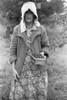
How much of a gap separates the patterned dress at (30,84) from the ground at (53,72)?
1.06m

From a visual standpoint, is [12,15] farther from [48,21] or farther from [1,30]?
[1,30]

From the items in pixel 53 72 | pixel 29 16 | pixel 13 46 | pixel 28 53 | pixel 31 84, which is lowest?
pixel 53 72

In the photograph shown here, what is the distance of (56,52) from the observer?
8211 mm

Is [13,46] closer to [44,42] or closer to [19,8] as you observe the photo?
[44,42]

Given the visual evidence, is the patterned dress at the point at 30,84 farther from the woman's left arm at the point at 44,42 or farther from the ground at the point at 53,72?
the ground at the point at 53,72

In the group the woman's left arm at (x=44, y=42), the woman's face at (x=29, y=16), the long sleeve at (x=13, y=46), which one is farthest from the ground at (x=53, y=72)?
the woman's face at (x=29, y=16)

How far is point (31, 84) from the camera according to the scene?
4301mm

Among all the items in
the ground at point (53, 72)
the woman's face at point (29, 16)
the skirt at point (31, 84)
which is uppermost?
the woman's face at point (29, 16)

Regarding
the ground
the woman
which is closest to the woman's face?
the woman

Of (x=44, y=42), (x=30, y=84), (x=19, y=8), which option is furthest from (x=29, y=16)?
(x=19, y=8)

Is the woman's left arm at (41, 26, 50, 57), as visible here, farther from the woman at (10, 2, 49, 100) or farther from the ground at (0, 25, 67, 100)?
the ground at (0, 25, 67, 100)

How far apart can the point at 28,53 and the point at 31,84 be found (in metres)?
0.57

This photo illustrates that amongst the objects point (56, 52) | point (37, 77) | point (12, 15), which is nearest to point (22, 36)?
point (37, 77)

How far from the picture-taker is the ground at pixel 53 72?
223 inches
